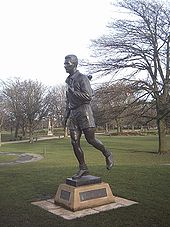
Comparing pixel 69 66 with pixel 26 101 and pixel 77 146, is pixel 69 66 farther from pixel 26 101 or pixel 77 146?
pixel 26 101

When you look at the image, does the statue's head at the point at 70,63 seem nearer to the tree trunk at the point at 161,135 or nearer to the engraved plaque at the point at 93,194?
the engraved plaque at the point at 93,194

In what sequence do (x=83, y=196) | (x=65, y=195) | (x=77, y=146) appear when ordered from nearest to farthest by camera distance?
(x=83, y=196), (x=65, y=195), (x=77, y=146)

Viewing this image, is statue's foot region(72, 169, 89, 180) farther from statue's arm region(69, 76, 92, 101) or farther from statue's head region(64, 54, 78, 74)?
statue's head region(64, 54, 78, 74)

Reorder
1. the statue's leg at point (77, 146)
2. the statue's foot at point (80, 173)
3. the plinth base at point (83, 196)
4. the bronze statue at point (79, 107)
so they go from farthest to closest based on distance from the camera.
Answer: the statue's leg at point (77, 146)
the statue's foot at point (80, 173)
the bronze statue at point (79, 107)
the plinth base at point (83, 196)

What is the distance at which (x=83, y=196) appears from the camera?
6945 millimetres

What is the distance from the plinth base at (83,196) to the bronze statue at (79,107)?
38cm

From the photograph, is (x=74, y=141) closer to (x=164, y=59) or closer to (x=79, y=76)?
(x=79, y=76)

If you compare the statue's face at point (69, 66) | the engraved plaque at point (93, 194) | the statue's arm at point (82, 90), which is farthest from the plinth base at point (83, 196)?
the statue's face at point (69, 66)

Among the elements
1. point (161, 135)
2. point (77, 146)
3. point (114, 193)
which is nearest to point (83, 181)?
point (77, 146)

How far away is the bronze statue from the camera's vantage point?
23.5 ft

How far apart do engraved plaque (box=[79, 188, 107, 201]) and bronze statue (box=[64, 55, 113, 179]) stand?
17.8 inches

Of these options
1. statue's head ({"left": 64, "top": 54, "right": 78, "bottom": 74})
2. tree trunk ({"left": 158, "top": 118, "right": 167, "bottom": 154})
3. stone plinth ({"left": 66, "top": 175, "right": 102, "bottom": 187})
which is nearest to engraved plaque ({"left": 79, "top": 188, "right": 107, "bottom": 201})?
stone plinth ({"left": 66, "top": 175, "right": 102, "bottom": 187})

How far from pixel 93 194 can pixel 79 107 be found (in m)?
1.95

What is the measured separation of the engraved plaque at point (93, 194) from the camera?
273 inches
